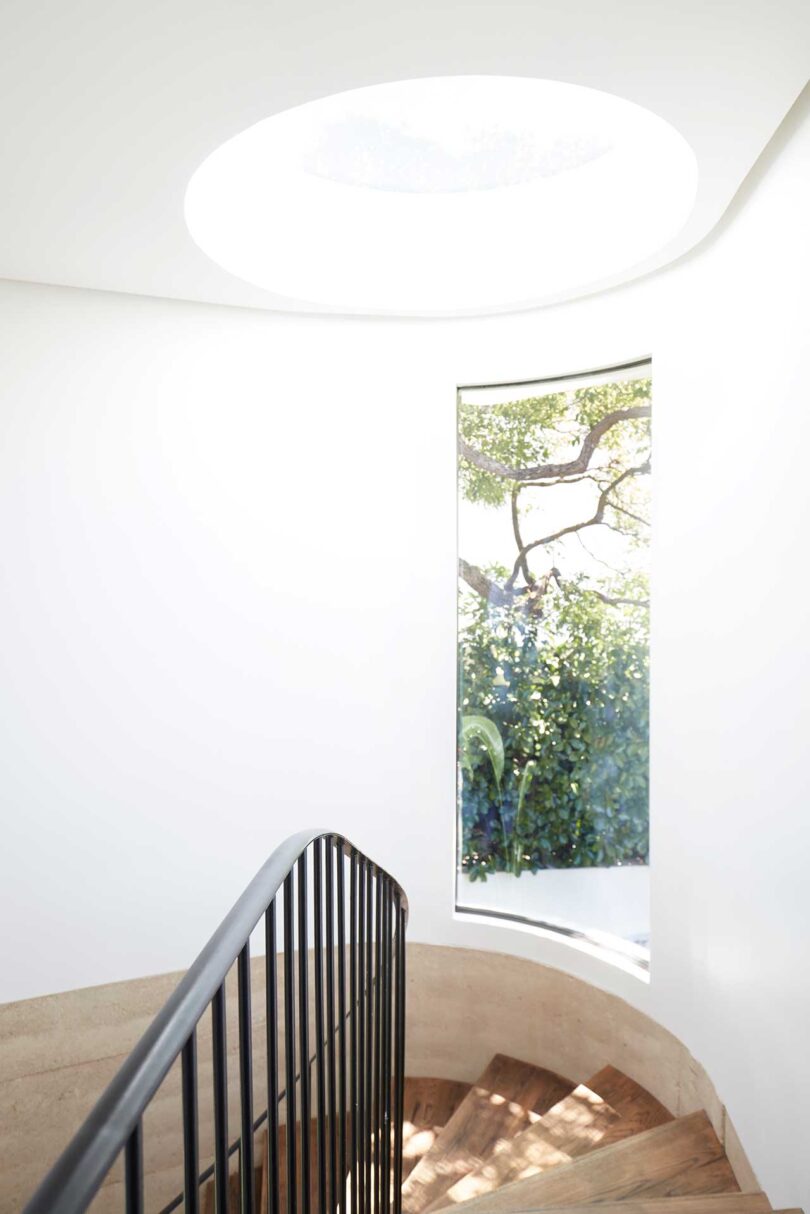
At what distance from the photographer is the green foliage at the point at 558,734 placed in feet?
12.6

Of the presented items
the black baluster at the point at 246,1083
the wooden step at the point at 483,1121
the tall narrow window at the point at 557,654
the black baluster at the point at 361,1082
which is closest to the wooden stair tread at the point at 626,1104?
the wooden step at the point at 483,1121

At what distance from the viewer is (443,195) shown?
12.1 ft

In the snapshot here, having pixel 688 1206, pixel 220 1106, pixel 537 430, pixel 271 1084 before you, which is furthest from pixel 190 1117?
pixel 537 430

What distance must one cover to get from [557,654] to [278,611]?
127 cm

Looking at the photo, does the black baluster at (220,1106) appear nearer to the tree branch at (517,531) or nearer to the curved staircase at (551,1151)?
the curved staircase at (551,1151)

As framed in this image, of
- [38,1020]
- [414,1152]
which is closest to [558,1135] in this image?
[414,1152]

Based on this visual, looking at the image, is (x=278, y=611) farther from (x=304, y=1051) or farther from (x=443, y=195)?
(x=304, y=1051)

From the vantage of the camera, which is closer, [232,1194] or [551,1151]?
[551,1151]

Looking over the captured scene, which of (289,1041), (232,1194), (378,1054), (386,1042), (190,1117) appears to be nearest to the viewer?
(190,1117)

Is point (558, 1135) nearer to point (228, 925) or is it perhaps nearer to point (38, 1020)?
point (38, 1020)

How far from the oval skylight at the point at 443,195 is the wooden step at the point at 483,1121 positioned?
11.1 feet

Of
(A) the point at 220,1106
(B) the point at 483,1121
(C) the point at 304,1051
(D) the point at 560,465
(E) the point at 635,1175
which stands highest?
(D) the point at 560,465

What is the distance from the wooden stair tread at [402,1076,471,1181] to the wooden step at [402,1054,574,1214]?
0.43ft

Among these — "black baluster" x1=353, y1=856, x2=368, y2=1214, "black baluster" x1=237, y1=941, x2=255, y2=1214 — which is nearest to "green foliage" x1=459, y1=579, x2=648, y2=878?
"black baluster" x1=353, y1=856, x2=368, y2=1214
